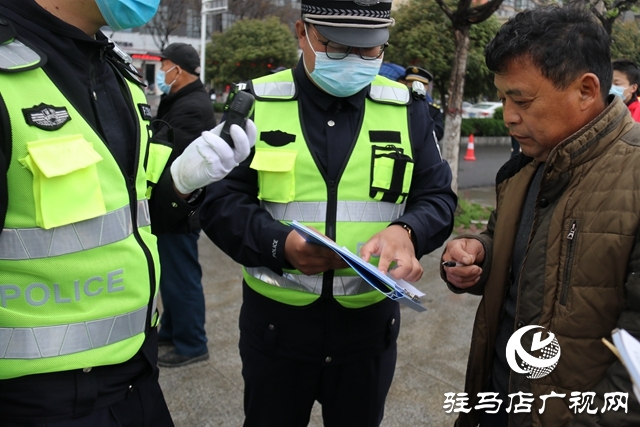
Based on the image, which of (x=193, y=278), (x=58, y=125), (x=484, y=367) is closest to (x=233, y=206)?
(x=58, y=125)

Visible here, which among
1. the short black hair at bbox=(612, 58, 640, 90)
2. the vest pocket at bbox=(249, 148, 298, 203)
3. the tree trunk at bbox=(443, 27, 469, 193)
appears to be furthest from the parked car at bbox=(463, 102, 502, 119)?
the vest pocket at bbox=(249, 148, 298, 203)

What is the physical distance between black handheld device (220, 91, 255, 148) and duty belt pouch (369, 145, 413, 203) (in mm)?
590

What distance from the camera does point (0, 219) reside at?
1.35 metres

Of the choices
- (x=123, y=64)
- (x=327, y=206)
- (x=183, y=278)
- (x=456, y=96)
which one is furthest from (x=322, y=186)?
(x=456, y=96)

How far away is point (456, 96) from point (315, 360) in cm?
583

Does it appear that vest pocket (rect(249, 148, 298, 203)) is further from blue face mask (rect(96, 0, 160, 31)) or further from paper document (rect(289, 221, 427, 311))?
blue face mask (rect(96, 0, 160, 31))

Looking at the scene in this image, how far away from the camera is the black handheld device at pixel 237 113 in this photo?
170 centimetres

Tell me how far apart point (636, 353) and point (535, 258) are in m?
0.67

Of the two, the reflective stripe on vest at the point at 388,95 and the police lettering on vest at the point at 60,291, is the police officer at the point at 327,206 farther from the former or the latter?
the police lettering on vest at the point at 60,291

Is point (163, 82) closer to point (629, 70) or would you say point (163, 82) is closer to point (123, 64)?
point (123, 64)

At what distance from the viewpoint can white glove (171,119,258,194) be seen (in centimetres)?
166

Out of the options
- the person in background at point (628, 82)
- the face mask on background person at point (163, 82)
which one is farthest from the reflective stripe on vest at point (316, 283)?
the person in background at point (628, 82)

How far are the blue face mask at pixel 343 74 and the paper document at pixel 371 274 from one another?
0.65 meters

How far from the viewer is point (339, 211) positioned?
2.11m
